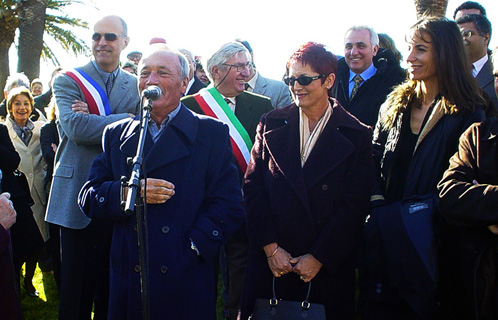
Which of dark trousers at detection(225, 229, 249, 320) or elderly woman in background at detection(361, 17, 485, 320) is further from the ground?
elderly woman in background at detection(361, 17, 485, 320)

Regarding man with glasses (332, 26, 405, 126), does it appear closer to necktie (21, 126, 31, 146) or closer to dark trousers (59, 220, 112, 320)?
dark trousers (59, 220, 112, 320)

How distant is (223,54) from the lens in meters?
4.59

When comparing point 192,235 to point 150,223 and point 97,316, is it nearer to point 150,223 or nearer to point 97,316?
point 150,223

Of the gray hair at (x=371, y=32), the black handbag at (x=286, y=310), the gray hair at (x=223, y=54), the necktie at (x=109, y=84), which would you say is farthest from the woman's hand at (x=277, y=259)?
the gray hair at (x=371, y=32)

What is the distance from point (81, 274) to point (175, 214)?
1522 millimetres

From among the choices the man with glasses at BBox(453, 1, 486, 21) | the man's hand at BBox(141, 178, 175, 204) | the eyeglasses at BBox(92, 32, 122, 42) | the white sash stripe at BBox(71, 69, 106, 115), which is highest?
the man with glasses at BBox(453, 1, 486, 21)

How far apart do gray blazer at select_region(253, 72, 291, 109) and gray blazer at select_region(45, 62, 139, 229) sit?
1.77m

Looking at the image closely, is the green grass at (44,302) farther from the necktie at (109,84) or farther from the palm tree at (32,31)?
the palm tree at (32,31)

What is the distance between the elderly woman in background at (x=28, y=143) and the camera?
7043 millimetres

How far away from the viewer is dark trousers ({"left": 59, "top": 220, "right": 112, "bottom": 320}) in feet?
14.1

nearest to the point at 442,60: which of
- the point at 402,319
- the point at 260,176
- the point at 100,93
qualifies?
the point at 260,176

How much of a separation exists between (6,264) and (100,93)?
5.17 feet

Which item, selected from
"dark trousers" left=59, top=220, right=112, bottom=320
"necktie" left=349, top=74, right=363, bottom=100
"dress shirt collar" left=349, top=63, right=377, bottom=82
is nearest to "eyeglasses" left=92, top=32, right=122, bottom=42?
"dark trousers" left=59, top=220, right=112, bottom=320

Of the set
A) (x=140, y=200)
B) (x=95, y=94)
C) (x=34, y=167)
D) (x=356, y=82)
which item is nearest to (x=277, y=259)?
(x=140, y=200)
